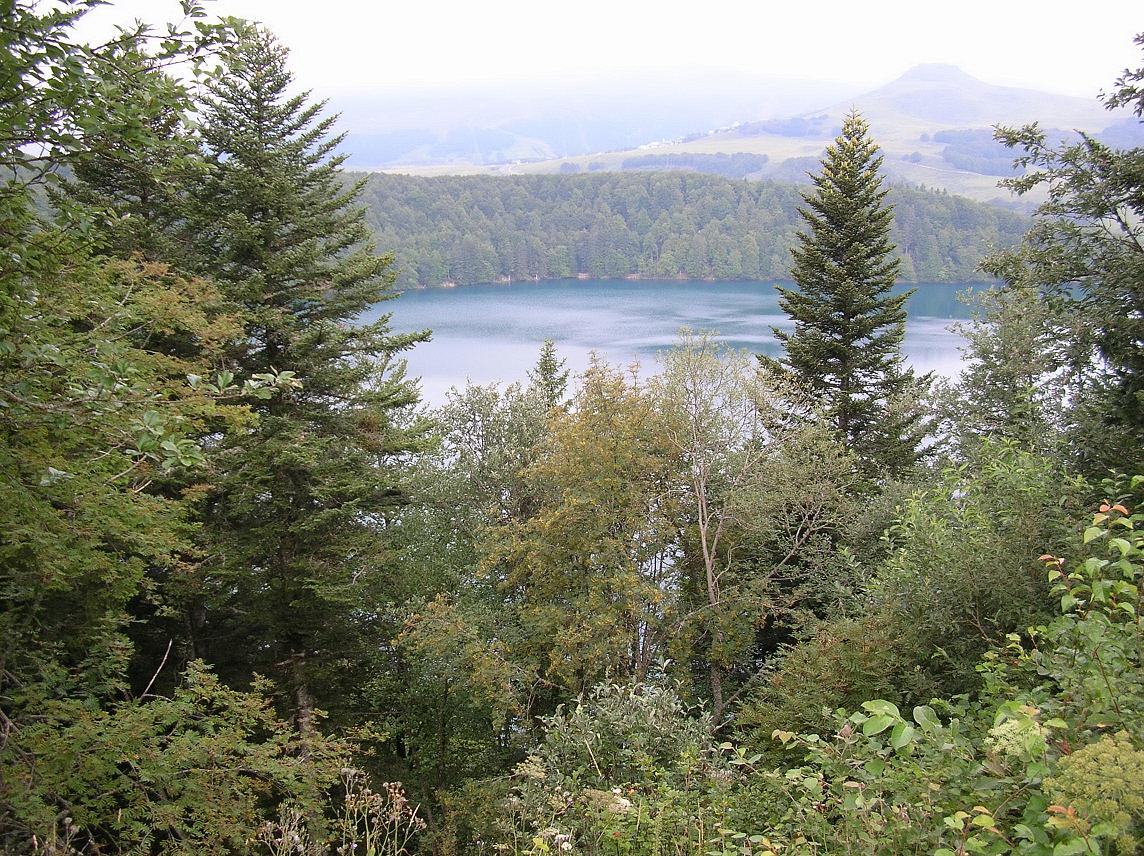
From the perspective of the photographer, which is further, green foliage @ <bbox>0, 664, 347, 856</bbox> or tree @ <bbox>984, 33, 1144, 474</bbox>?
tree @ <bbox>984, 33, 1144, 474</bbox>

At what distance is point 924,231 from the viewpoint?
110688 millimetres

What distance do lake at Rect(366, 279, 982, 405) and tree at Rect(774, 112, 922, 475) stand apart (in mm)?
15008

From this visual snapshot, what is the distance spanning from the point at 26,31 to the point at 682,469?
12780mm

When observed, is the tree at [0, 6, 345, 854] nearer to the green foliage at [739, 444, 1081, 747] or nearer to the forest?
the forest

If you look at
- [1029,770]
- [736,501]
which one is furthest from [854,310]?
[1029,770]

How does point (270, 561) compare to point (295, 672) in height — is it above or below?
above

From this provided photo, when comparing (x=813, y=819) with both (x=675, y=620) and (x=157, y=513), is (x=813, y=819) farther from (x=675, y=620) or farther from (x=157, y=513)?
→ (x=675, y=620)

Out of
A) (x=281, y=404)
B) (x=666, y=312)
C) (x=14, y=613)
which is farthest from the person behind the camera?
(x=666, y=312)

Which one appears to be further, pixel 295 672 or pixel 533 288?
pixel 533 288

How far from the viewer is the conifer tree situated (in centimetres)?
1227

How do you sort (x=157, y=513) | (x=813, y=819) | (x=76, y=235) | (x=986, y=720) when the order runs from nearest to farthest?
(x=813, y=819) < (x=76, y=235) < (x=986, y=720) < (x=157, y=513)

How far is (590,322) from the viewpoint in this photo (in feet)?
242

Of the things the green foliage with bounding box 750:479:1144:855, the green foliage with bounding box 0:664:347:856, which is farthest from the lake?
the green foliage with bounding box 750:479:1144:855

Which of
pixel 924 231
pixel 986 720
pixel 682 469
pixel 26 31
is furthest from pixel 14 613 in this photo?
pixel 924 231
